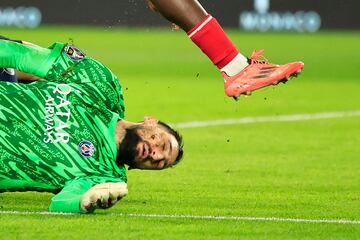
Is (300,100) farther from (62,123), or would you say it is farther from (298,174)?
(62,123)

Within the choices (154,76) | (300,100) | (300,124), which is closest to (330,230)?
(300,124)

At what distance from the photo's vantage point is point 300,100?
655 inches

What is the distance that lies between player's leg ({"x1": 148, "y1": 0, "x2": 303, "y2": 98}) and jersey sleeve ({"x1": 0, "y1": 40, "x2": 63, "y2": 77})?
2.66ft

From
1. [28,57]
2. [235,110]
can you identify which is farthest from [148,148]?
[235,110]

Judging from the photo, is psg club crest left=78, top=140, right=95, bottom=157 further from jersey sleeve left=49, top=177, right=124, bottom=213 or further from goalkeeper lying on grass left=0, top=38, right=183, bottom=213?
jersey sleeve left=49, top=177, right=124, bottom=213

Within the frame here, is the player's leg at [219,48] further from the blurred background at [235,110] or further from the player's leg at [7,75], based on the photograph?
the player's leg at [7,75]

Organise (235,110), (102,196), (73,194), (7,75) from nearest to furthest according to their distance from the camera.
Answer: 1. (102,196)
2. (73,194)
3. (7,75)
4. (235,110)

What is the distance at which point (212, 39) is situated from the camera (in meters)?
8.64

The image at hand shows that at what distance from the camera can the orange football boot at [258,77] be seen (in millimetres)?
8516

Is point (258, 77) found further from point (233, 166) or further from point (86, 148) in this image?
point (233, 166)

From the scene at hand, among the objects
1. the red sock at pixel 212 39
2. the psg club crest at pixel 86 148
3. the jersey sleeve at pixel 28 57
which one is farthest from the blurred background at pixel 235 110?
the red sock at pixel 212 39

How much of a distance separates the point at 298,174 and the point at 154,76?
9585mm

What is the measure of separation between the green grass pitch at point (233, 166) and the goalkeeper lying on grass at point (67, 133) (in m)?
0.21

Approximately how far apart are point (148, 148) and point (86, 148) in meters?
0.37
